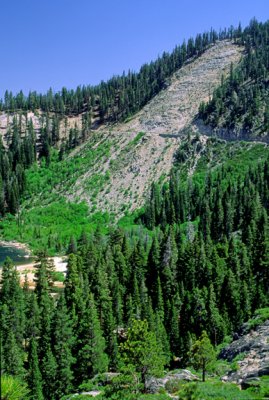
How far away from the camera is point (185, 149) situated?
567ft

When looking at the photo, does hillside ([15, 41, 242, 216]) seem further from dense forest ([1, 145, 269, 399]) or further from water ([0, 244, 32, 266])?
dense forest ([1, 145, 269, 399])

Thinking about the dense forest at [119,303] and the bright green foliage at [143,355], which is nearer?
the bright green foliage at [143,355]

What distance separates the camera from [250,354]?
45.1 m

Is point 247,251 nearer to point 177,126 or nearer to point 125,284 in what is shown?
point 125,284

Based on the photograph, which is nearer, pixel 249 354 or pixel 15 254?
pixel 249 354

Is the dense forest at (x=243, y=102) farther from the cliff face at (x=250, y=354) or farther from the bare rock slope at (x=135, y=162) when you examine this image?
the cliff face at (x=250, y=354)

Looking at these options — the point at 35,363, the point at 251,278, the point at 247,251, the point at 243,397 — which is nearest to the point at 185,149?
the point at 247,251

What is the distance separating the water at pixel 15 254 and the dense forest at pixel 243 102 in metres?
89.0

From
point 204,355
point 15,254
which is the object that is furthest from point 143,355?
point 15,254

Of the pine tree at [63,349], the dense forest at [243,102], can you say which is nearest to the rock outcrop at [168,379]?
the pine tree at [63,349]

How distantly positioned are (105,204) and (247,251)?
84716 millimetres

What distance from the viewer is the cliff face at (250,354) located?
37497 millimetres

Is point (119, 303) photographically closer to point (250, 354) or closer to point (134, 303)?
point (134, 303)

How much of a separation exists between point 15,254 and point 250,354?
97.4 m
